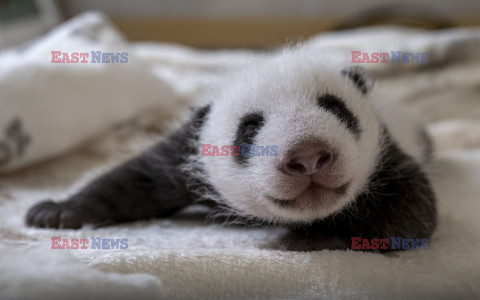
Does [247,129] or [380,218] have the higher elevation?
[247,129]

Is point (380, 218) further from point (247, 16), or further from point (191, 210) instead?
point (247, 16)

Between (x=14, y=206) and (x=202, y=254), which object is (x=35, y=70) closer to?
(x=14, y=206)

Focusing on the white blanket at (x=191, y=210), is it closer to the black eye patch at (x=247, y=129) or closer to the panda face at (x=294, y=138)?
the panda face at (x=294, y=138)

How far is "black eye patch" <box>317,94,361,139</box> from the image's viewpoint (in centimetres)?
109

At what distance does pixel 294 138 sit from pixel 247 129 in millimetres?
204

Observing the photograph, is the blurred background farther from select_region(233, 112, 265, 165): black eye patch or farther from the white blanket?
select_region(233, 112, 265, 165): black eye patch

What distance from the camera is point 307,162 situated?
3.08 feet

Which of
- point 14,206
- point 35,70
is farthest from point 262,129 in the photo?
point 35,70

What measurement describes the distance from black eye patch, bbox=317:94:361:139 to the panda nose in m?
0.15

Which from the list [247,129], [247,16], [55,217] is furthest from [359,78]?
[247,16]

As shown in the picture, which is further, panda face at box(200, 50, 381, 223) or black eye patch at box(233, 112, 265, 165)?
black eye patch at box(233, 112, 265, 165)

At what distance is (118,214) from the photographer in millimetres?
1327

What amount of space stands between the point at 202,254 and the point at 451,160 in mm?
1201

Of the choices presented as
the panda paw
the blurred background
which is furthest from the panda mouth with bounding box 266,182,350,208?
the blurred background
